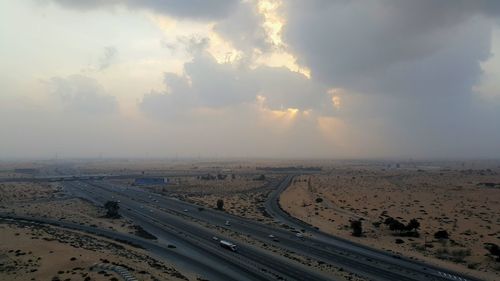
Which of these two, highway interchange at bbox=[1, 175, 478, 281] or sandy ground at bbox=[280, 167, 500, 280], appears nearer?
highway interchange at bbox=[1, 175, 478, 281]

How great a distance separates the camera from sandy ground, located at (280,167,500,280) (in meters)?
57.9

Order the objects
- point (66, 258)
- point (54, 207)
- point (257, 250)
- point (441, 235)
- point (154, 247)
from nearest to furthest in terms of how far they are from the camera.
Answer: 1. point (66, 258)
2. point (257, 250)
3. point (154, 247)
4. point (441, 235)
5. point (54, 207)

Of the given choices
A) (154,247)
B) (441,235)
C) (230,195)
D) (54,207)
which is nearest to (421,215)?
(441,235)

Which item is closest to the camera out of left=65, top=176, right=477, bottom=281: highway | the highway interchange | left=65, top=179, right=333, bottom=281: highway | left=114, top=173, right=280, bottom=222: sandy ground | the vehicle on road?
left=65, top=179, right=333, bottom=281: highway

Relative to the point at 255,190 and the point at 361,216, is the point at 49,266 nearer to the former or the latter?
the point at 361,216

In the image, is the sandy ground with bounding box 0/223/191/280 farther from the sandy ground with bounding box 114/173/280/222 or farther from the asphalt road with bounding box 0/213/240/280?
the sandy ground with bounding box 114/173/280/222

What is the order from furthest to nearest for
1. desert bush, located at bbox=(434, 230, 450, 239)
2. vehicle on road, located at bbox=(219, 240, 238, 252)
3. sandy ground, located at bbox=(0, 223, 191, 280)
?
desert bush, located at bbox=(434, 230, 450, 239) → vehicle on road, located at bbox=(219, 240, 238, 252) → sandy ground, located at bbox=(0, 223, 191, 280)

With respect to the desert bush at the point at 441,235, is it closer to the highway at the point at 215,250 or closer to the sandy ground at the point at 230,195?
the highway at the point at 215,250

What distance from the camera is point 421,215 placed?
90375 mm

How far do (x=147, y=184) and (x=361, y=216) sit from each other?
3947 inches

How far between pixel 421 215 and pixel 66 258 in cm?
7422

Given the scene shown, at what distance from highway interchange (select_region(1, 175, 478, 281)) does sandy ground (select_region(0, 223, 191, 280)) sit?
4163 millimetres

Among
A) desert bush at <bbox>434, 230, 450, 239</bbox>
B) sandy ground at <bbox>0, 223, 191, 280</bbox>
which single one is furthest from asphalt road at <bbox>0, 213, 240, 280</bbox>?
desert bush at <bbox>434, 230, 450, 239</bbox>

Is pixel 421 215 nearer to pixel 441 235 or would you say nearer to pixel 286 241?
pixel 441 235
